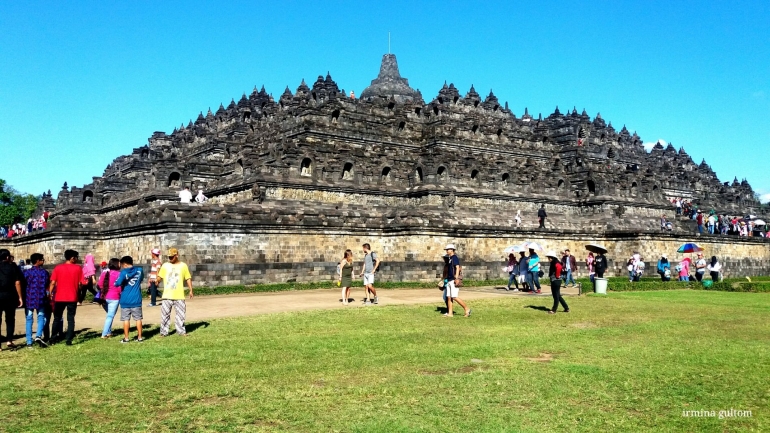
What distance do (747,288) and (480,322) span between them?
17944 mm

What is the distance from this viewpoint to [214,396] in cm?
827

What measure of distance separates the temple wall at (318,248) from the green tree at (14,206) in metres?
50.3

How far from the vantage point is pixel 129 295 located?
42.0 feet

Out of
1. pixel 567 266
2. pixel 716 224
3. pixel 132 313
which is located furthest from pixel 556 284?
pixel 716 224

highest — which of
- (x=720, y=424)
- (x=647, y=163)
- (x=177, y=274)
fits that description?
(x=647, y=163)

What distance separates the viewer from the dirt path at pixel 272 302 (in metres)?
16.5

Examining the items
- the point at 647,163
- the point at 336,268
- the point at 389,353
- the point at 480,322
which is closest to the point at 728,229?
the point at 647,163

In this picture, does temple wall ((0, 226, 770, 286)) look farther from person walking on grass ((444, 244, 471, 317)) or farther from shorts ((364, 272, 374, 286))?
person walking on grass ((444, 244, 471, 317))

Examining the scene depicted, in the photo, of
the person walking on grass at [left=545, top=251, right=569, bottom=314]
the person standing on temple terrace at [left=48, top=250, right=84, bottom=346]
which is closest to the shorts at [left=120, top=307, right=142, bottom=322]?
the person standing on temple terrace at [left=48, top=250, right=84, bottom=346]

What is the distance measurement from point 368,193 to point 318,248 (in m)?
8.87

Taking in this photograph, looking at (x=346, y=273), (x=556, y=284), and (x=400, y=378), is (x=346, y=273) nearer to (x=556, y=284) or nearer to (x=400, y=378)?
(x=556, y=284)

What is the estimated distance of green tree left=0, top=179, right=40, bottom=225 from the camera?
83.8 m

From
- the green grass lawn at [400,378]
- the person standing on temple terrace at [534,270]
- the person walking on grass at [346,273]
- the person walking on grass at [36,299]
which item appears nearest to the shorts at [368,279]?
the person walking on grass at [346,273]

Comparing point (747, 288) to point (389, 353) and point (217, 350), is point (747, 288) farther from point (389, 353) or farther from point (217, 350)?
point (217, 350)
